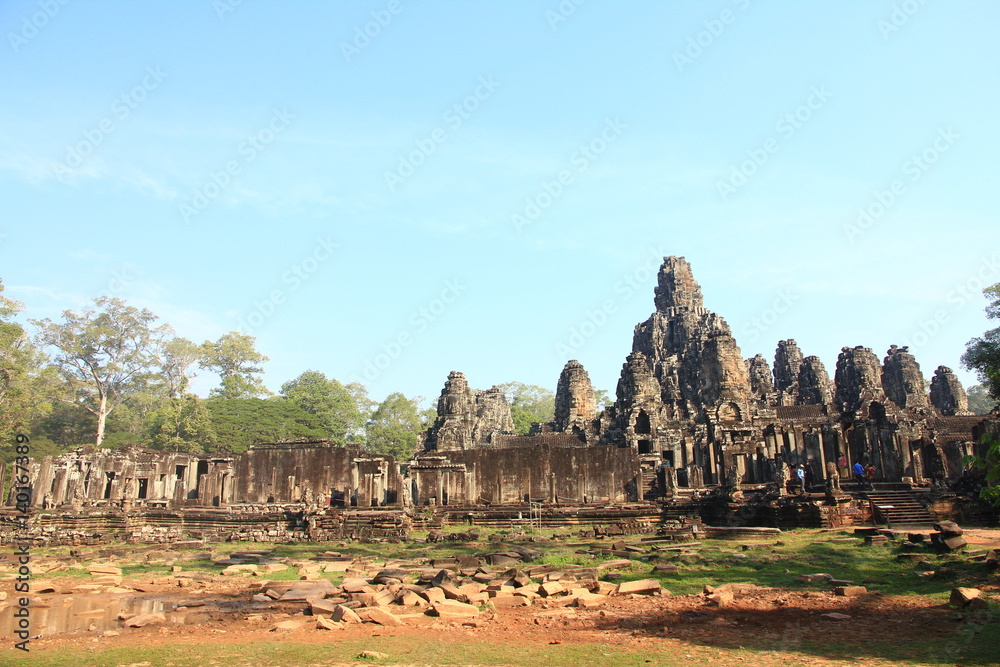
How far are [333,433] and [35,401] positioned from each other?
2664 centimetres

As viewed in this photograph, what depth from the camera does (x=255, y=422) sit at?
207 ft

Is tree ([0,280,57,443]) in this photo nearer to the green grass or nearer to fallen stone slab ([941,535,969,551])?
A: the green grass

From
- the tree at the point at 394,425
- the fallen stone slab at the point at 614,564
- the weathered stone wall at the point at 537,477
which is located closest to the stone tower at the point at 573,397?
the tree at the point at 394,425

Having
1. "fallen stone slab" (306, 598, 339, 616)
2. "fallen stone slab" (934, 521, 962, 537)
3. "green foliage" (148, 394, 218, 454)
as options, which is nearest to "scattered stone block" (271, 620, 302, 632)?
"fallen stone slab" (306, 598, 339, 616)

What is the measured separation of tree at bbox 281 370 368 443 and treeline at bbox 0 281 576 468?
0.11 metres

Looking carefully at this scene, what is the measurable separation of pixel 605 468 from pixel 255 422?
41.2m

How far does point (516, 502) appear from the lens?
31031mm

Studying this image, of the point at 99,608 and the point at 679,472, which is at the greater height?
the point at 679,472

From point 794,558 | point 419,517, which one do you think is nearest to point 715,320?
point 419,517

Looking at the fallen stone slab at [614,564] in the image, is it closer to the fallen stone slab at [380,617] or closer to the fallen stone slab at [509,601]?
the fallen stone slab at [509,601]

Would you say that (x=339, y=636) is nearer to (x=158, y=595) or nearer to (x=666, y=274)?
(x=158, y=595)

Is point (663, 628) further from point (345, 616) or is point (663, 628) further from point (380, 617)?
point (345, 616)

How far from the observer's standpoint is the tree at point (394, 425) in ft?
231

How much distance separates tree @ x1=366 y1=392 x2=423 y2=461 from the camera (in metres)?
70.5
